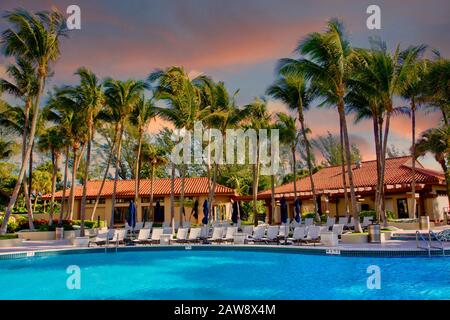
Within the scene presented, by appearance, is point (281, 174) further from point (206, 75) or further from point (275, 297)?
point (275, 297)

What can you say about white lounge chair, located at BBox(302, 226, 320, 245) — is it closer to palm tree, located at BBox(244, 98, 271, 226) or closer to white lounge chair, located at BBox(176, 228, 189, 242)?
white lounge chair, located at BBox(176, 228, 189, 242)

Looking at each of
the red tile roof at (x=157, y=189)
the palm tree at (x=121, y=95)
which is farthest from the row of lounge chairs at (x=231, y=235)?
the red tile roof at (x=157, y=189)

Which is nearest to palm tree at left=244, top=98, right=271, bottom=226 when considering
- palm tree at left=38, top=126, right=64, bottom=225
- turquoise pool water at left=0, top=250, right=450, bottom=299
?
turquoise pool water at left=0, top=250, right=450, bottom=299

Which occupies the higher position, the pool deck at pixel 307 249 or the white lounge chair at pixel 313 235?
the white lounge chair at pixel 313 235

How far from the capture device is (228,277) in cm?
998

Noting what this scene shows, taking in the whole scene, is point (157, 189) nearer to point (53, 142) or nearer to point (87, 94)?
point (53, 142)

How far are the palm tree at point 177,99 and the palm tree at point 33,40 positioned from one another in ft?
19.2

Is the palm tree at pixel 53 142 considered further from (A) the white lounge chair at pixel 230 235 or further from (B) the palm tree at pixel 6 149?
(A) the white lounge chair at pixel 230 235

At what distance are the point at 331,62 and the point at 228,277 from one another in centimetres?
1094

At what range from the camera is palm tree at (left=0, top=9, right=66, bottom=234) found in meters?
18.5

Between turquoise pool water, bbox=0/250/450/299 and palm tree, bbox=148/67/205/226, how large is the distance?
8.59 m

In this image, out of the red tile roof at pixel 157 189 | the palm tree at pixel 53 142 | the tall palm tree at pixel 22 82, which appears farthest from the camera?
the red tile roof at pixel 157 189

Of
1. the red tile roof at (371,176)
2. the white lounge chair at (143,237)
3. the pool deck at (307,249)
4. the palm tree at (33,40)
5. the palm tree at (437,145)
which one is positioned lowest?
the pool deck at (307,249)

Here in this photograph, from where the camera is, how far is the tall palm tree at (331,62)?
16.4m
